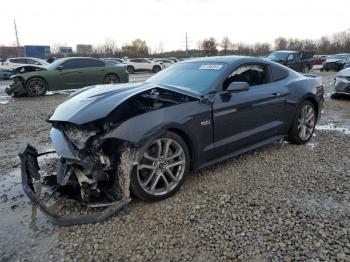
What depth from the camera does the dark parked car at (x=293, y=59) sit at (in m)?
19.2

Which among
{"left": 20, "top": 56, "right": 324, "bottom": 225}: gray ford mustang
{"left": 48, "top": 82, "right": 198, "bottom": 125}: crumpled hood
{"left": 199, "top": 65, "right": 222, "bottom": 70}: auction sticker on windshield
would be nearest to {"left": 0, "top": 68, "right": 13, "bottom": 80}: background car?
{"left": 20, "top": 56, "right": 324, "bottom": 225}: gray ford mustang

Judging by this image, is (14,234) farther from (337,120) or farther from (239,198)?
(337,120)

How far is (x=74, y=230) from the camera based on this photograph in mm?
3207

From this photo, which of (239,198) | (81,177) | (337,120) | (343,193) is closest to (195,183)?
(239,198)

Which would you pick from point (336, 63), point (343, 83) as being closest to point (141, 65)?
point (336, 63)

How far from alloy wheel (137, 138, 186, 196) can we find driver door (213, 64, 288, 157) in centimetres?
60

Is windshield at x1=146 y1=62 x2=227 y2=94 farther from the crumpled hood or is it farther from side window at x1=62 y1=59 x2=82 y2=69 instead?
side window at x1=62 y1=59 x2=82 y2=69

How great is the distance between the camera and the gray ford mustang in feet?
11.3

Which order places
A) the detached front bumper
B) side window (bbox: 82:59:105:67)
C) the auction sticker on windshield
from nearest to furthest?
1. the detached front bumper
2. the auction sticker on windshield
3. side window (bbox: 82:59:105:67)

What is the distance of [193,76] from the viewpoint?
4.69 m

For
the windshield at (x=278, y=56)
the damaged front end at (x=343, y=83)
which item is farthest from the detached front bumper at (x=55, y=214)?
the windshield at (x=278, y=56)

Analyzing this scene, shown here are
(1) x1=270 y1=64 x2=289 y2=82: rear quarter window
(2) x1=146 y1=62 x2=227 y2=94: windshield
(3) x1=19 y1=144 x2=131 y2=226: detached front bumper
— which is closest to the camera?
(3) x1=19 y1=144 x2=131 y2=226: detached front bumper

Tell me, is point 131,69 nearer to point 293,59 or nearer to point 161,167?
point 293,59

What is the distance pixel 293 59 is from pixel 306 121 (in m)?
15.2
